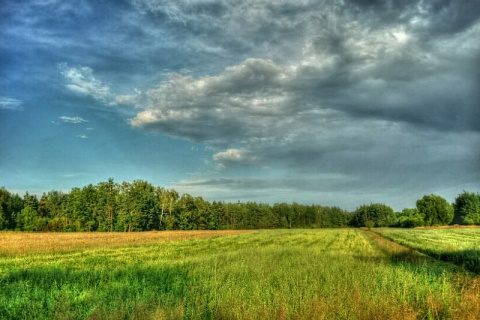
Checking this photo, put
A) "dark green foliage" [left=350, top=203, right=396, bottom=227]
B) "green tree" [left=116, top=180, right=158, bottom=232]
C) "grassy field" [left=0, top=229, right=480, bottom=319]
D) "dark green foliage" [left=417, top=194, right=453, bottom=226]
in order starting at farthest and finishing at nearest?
"dark green foliage" [left=350, top=203, right=396, bottom=227] < "dark green foliage" [left=417, top=194, right=453, bottom=226] < "green tree" [left=116, top=180, right=158, bottom=232] < "grassy field" [left=0, top=229, right=480, bottom=319]

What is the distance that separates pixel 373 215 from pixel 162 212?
362ft

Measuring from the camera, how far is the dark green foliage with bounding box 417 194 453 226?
13275 cm

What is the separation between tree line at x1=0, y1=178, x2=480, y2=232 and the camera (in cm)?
9675

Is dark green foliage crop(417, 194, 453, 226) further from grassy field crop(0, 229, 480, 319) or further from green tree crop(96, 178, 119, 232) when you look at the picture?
grassy field crop(0, 229, 480, 319)

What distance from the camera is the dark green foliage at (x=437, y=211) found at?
13275cm

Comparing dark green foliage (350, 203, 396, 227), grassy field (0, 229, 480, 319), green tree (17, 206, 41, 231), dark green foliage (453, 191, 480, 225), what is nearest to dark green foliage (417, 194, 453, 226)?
dark green foliage (453, 191, 480, 225)

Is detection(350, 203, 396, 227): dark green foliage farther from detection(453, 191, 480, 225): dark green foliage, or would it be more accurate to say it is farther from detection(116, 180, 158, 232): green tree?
detection(116, 180, 158, 232): green tree

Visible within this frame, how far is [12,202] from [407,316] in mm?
134267

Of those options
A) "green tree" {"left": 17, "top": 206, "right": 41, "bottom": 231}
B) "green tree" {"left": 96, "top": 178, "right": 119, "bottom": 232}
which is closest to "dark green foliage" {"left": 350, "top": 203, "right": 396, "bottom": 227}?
"green tree" {"left": 96, "top": 178, "right": 119, "bottom": 232}

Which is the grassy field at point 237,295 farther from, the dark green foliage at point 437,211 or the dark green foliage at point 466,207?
the dark green foliage at point 466,207

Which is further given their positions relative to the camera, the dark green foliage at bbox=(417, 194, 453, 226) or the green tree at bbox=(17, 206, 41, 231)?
the dark green foliage at bbox=(417, 194, 453, 226)

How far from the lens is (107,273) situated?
16203 millimetres

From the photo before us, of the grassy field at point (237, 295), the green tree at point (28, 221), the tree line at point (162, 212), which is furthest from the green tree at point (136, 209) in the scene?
the grassy field at point (237, 295)

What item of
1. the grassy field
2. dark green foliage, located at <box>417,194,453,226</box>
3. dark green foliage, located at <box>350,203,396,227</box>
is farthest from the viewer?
dark green foliage, located at <box>350,203,396,227</box>
